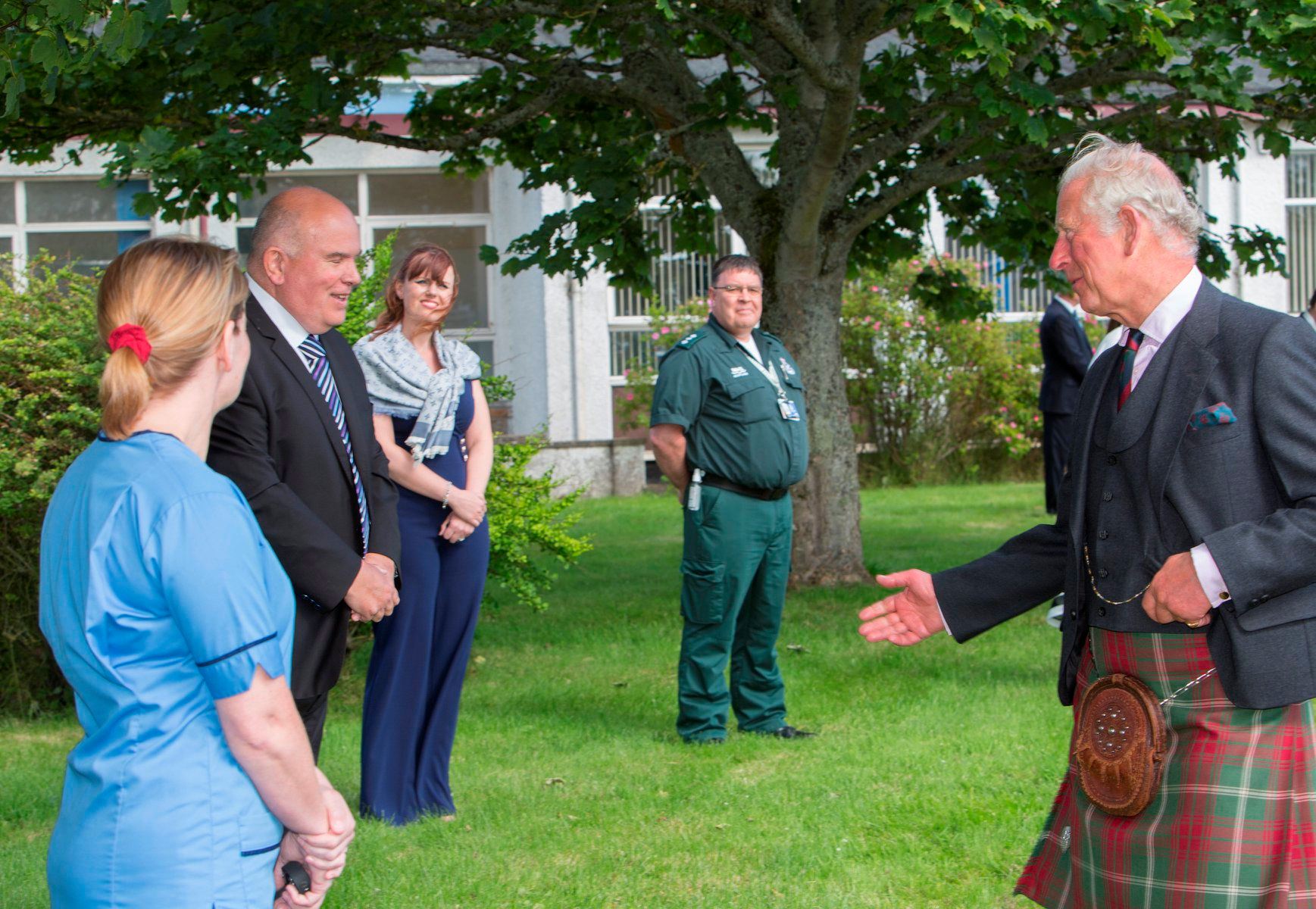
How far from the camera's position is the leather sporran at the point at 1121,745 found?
2.79 metres

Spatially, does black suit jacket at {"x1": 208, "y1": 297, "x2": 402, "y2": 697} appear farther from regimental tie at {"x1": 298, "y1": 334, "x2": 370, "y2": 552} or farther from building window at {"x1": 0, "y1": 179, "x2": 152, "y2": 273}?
building window at {"x1": 0, "y1": 179, "x2": 152, "y2": 273}

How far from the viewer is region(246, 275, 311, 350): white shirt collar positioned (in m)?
Result: 3.73

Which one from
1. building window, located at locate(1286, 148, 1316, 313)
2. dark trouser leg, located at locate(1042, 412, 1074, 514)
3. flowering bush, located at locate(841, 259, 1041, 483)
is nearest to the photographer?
dark trouser leg, located at locate(1042, 412, 1074, 514)

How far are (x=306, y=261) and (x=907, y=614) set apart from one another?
194 cm

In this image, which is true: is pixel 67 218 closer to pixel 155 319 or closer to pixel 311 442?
pixel 311 442

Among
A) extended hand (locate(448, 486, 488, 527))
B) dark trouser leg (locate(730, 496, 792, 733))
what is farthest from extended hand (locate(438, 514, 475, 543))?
dark trouser leg (locate(730, 496, 792, 733))

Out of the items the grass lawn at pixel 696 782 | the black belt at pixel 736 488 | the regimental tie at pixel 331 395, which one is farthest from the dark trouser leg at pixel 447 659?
the regimental tie at pixel 331 395

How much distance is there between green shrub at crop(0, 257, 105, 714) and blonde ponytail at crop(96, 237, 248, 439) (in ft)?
13.9

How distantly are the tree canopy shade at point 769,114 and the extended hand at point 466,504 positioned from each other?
275 cm

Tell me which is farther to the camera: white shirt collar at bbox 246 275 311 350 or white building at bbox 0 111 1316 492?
white building at bbox 0 111 1316 492

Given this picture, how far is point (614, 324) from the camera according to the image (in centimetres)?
1986

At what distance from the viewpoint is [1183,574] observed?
8.77ft

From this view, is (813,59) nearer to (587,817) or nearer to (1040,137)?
(1040,137)

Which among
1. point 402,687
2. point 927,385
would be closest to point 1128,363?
point 402,687
